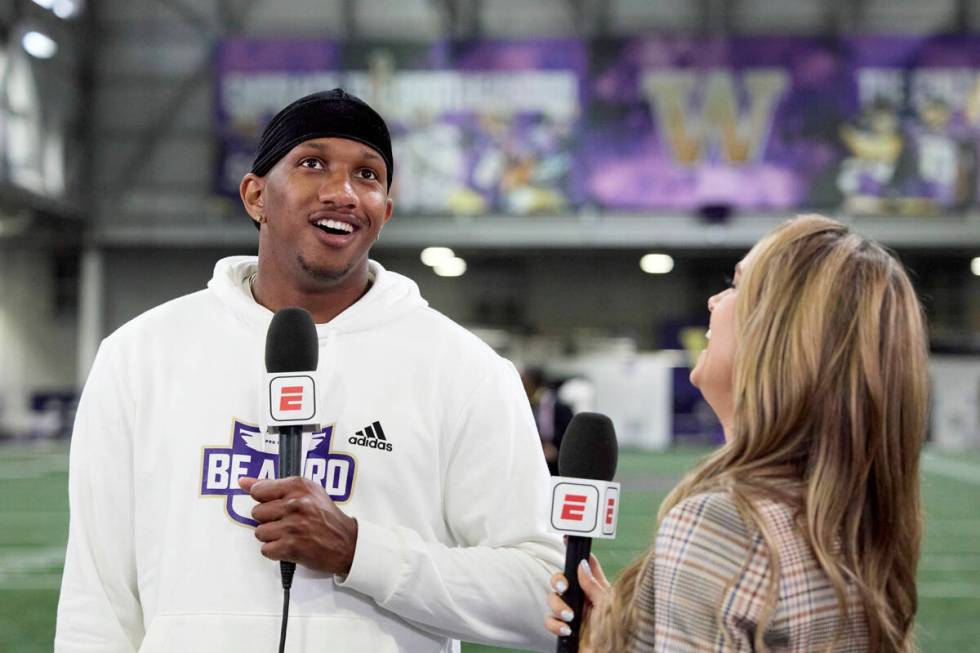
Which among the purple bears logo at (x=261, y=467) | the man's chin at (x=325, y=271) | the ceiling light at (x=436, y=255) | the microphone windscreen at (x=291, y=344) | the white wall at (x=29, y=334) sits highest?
the ceiling light at (x=436, y=255)

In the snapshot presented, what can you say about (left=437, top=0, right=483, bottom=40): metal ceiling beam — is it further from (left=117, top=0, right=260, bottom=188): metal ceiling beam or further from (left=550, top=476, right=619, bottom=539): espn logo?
(left=550, top=476, right=619, bottom=539): espn logo

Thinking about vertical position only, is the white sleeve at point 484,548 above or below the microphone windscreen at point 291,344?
below

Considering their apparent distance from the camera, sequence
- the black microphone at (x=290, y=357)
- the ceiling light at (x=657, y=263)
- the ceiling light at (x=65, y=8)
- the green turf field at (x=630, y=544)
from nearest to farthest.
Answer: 1. the black microphone at (x=290, y=357)
2. the green turf field at (x=630, y=544)
3. the ceiling light at (x=65, y=8)
4. the ceiling light at (x=657, y=263)

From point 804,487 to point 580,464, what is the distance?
32 centimetres

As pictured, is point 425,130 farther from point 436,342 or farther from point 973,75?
point 436,342

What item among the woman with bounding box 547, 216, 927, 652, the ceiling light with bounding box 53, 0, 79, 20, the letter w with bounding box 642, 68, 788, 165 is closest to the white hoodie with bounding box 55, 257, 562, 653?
the woman with bounding box 547, 216, 927, 652

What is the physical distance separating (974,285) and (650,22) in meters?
8.70

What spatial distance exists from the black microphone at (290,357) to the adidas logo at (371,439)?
21cm

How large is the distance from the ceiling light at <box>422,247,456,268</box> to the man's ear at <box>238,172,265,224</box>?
78.6ft

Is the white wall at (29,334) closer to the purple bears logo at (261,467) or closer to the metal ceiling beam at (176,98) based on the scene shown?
the metal ceiling beam at (176,98)

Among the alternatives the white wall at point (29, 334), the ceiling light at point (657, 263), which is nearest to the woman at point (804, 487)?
the ceiling light at point (657, 263)

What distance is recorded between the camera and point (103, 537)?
2.13m

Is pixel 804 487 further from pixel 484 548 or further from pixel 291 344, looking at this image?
pixel 291 344

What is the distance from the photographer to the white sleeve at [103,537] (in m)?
2.11
